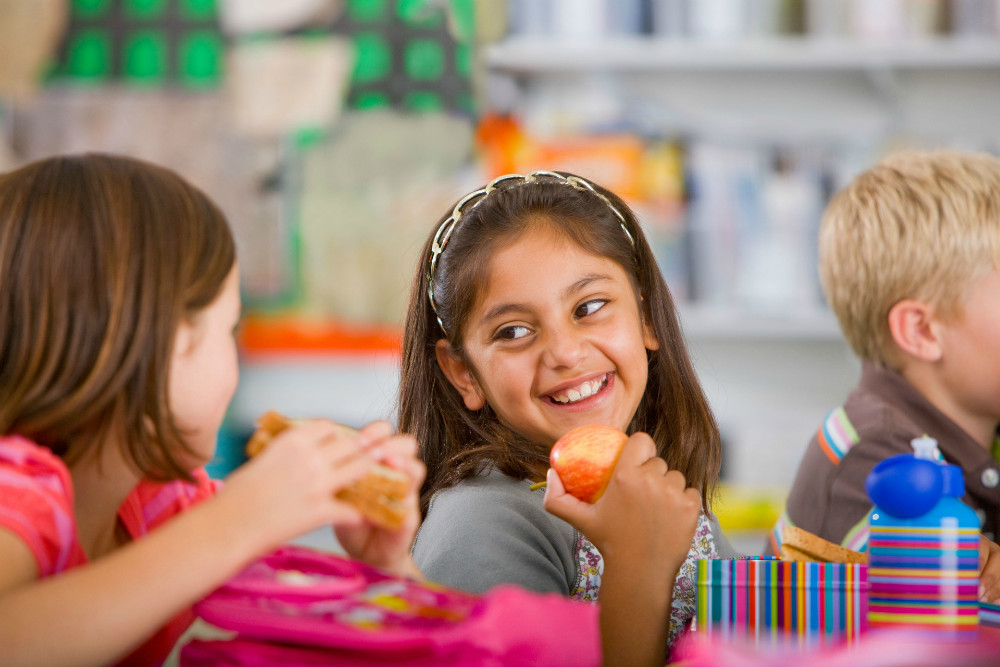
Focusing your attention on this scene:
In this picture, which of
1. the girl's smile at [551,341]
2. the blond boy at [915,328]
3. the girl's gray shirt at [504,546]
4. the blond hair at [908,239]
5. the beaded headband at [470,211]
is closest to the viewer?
the girl's gray shirt at [504,546]

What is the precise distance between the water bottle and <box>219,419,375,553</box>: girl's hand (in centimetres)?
41

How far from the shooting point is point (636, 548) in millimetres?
926

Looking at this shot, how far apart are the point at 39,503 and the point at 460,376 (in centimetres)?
66

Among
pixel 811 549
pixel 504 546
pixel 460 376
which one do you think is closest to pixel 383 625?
pixel 504 546

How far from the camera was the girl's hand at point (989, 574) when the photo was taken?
44.2 inches

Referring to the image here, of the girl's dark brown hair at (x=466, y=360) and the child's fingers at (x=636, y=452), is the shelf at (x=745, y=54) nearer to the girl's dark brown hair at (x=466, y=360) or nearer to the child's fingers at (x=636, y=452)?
the girl's dark brown hair at (x=466, y=360)

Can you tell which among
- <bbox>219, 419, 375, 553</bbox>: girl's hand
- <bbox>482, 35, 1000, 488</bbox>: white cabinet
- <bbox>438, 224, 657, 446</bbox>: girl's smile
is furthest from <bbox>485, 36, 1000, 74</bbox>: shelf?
<bbox>219, 419, 375, 553</bbox>: girl's hand

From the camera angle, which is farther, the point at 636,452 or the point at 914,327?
the point at 914,327

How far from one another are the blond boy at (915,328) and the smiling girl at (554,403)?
180 mm

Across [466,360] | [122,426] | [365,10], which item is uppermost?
[365,10]

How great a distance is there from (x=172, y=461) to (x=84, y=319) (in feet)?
0.40

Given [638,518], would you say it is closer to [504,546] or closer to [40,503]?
[504,546]

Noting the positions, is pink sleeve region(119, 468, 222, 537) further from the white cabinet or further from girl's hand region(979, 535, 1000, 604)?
the white cabinet

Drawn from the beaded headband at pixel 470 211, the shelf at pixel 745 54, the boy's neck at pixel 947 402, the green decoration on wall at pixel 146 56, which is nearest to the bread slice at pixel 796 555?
the beaded headband at pixel 470 211
